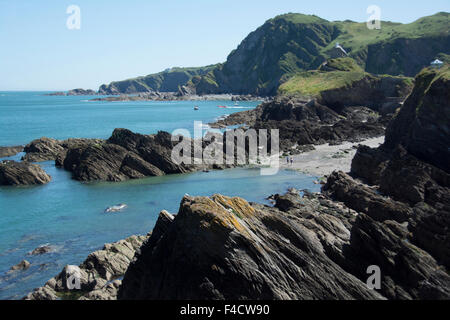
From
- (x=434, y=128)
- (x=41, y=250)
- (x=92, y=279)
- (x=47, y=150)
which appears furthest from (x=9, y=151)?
(x=434, y=128)

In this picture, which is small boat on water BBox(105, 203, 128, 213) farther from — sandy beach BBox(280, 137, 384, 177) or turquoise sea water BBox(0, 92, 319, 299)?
sandy beach BBox(280, 137, 384, 177)

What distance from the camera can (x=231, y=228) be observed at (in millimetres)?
16844

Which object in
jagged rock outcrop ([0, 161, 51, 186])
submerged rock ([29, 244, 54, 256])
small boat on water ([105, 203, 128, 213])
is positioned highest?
jagged rock outcrop ([0, 161, 51, 186])

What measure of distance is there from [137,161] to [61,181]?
10.4m

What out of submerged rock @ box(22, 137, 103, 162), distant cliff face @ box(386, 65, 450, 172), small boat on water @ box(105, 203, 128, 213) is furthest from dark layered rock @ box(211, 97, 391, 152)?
submerged rock @ box(22, 137, 103, 162)

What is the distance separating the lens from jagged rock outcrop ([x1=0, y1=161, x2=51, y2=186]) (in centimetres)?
5259

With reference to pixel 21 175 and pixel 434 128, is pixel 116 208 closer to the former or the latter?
pixel 21 175

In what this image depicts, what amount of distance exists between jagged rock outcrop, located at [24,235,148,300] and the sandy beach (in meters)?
32.0

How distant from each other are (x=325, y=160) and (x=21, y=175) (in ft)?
140

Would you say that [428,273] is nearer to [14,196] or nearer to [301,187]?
[301,187]

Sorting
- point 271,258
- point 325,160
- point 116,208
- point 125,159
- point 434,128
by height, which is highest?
point 434,128

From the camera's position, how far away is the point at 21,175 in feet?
175

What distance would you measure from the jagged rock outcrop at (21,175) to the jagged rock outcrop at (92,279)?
101 feet

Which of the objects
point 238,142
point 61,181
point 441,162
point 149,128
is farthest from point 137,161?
point 149,128
